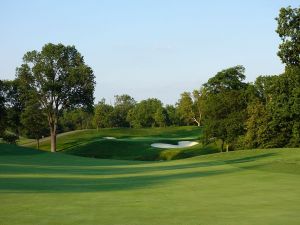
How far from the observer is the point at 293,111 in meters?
50.1

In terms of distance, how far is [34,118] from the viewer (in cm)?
7594

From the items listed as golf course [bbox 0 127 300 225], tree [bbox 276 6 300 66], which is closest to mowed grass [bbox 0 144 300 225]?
golf course [bbox 0 127 300 225]

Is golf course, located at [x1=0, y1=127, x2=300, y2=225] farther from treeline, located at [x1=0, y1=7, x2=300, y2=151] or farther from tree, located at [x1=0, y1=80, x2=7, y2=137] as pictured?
tree, located at [x1=0, y1=80, x2=7, y2=137]

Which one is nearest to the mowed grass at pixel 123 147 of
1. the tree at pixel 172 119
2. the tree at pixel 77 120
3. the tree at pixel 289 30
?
the tree at pixel 289 30

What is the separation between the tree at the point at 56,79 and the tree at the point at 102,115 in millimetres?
62048

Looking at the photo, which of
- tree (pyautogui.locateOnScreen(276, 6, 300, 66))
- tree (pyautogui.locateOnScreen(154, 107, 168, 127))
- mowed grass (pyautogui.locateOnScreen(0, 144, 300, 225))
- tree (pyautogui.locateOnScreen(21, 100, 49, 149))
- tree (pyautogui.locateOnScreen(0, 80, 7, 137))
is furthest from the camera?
tree (pyautogui.locateOnScreen(154, 107, 168, 127))

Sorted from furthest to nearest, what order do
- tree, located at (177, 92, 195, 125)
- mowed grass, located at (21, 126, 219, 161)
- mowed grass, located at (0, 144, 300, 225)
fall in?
tree, located at (177, 92, 195, 125)
mowed grass, located at (21, 126, 219, 161)
mowed grass, located at (0, 144, 300, 225)

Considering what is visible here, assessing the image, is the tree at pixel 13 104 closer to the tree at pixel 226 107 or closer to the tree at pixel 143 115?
the tree at pixel 226 107

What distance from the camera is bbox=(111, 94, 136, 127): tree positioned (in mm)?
152375

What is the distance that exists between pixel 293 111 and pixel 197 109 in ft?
279

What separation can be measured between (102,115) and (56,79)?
65.5 metres

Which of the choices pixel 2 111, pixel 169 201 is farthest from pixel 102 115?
pixel 169 201

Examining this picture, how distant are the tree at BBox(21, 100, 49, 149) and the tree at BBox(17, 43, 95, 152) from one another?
125 centimetres

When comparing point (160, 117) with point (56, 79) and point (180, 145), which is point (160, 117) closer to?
point (180, 145)
